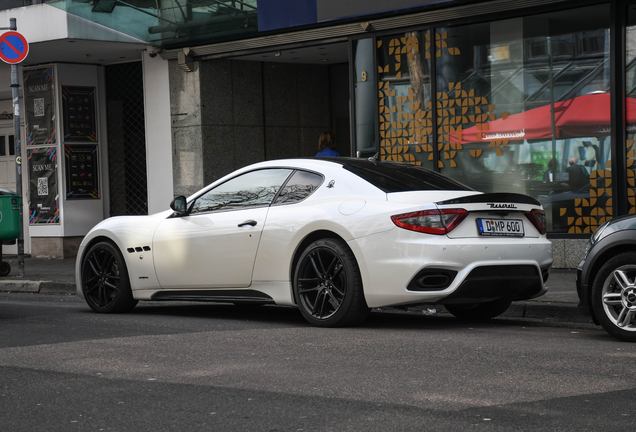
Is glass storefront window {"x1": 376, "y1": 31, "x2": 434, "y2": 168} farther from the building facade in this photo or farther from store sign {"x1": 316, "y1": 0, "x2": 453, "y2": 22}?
store sign {"x1": 316, "y1": 0, "x2": 453, "y2": 22}

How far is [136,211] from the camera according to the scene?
1759cm

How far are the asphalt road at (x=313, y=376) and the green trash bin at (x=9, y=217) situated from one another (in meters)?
5.92

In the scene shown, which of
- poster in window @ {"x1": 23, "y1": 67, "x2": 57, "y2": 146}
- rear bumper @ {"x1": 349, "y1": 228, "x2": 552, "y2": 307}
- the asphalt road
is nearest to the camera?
the asphalt road

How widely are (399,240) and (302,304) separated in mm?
1069

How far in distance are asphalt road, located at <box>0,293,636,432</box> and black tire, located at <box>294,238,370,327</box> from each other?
133 millimetres

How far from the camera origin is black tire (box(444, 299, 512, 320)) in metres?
7.90

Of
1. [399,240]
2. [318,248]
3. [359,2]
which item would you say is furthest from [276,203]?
[359,2]

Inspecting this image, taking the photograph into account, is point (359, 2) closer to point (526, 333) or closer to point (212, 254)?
point (212, 254)

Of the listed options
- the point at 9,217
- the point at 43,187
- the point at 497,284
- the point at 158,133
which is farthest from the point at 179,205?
the point at 43,187

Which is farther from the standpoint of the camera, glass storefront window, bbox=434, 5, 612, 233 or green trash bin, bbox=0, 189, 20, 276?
green trash bin, bbox=0, 189, 20, 276

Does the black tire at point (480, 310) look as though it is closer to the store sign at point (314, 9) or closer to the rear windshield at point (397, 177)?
the rear windshield at point (397, 177)

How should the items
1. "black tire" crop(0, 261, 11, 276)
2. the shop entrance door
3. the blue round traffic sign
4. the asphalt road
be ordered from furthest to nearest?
the shop entrance door, "black tire" crop(0, 261, 11, 276), the blue round traffic sign, the asphalt road

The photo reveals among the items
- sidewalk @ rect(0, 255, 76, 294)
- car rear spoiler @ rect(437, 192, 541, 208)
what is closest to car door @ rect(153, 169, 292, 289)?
car rear spoiler @ rect(437, 192, 541, 208)

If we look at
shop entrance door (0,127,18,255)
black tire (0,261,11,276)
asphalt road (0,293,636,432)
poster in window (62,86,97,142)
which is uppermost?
poster in window (62,86,97,142)
